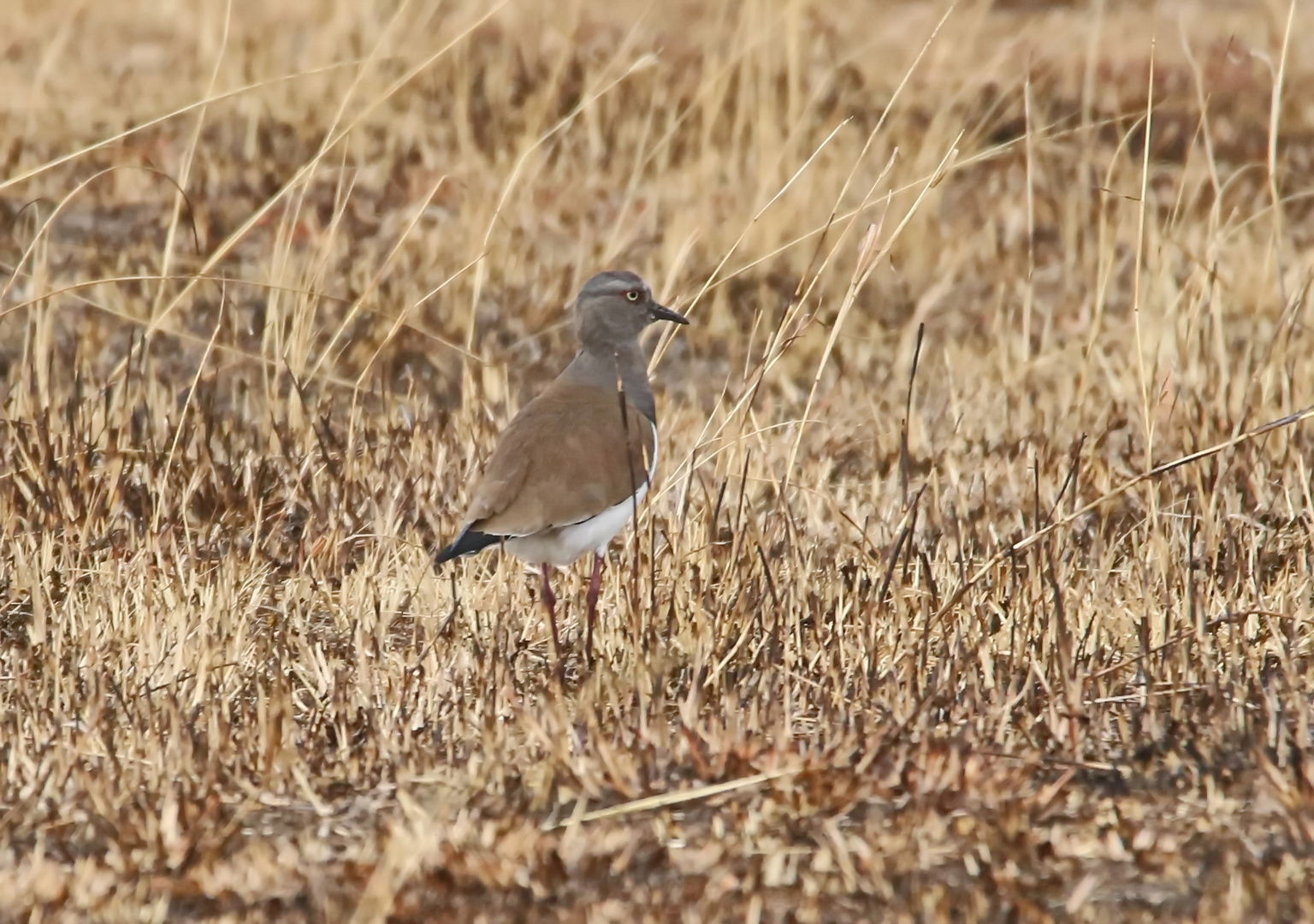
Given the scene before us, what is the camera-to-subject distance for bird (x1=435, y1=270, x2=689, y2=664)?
13.4 ft

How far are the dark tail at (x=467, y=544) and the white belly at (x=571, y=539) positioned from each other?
4cm

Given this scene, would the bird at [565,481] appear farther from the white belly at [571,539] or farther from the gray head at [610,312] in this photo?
the gray head at [610,312]

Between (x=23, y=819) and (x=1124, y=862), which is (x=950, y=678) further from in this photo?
(x=23, y=819)

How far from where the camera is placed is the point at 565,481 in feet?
13.6

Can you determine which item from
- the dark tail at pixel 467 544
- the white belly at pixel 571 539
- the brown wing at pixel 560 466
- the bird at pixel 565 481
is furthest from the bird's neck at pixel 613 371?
the dark tail at pixel 467 544

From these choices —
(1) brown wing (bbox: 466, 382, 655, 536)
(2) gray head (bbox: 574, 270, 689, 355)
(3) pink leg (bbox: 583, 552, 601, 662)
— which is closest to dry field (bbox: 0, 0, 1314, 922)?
(3) pink leg (bbox: 583, 552, 601, 662)

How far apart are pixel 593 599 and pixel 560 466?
1.01ft

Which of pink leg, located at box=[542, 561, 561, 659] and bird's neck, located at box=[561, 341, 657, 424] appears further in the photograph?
bird's neck, located at box=[561, 341, 657, 424]

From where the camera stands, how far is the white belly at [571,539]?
13.6 ft

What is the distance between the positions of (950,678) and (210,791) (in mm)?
1391

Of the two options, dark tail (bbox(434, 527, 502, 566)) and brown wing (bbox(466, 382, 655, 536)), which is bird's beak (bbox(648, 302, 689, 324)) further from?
dark tail (bbox(434, 527, 502, 566))

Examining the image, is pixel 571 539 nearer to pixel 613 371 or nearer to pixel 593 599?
pixel 593 599

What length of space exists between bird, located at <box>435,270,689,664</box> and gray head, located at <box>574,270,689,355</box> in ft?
0.35

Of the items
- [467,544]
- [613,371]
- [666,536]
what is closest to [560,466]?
[467,544]
